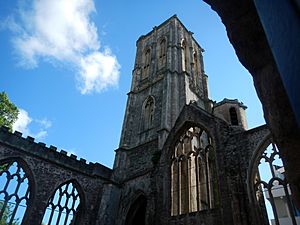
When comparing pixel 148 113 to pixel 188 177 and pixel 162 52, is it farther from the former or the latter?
pixel 188 177

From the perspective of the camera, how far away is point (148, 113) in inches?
697

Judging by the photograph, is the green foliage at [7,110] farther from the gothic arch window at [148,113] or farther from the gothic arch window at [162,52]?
the gothic arch window at [162,52]

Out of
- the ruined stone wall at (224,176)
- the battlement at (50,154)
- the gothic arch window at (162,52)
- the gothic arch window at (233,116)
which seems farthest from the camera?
the gothic arch window at (162,52)

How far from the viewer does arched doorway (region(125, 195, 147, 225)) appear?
41.2 ft

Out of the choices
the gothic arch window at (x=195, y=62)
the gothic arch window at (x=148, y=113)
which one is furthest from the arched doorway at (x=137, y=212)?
the gothic arch window at (x=195, y=62)

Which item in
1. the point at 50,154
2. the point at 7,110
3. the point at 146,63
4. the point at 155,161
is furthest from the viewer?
the point at 146,63

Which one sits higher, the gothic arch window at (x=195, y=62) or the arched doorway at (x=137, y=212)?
the gothic arch window at (x=195, y=62)

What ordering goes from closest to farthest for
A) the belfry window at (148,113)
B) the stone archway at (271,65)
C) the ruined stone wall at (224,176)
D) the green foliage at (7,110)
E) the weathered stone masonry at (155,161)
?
1. the stone archway at (271,65)
2. the ruined stone wall at (224,176)
3. the weathered stone masonry at (155,161)
4. the green foliage at (7,110)
5. the belfry window at (148,113)

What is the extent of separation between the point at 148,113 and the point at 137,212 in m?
7.08

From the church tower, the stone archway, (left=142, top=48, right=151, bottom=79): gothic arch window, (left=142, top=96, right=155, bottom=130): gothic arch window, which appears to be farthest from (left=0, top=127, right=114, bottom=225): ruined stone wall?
the stone archway

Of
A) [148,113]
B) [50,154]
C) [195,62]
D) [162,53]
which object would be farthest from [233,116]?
[50,154]

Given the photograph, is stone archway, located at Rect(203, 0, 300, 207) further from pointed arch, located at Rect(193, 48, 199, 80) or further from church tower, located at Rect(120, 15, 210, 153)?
pointed arch, located at Rect(193, 48, 199, 80)

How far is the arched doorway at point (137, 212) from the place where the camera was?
12.5 m

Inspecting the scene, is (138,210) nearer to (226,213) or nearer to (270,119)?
(226,213)
